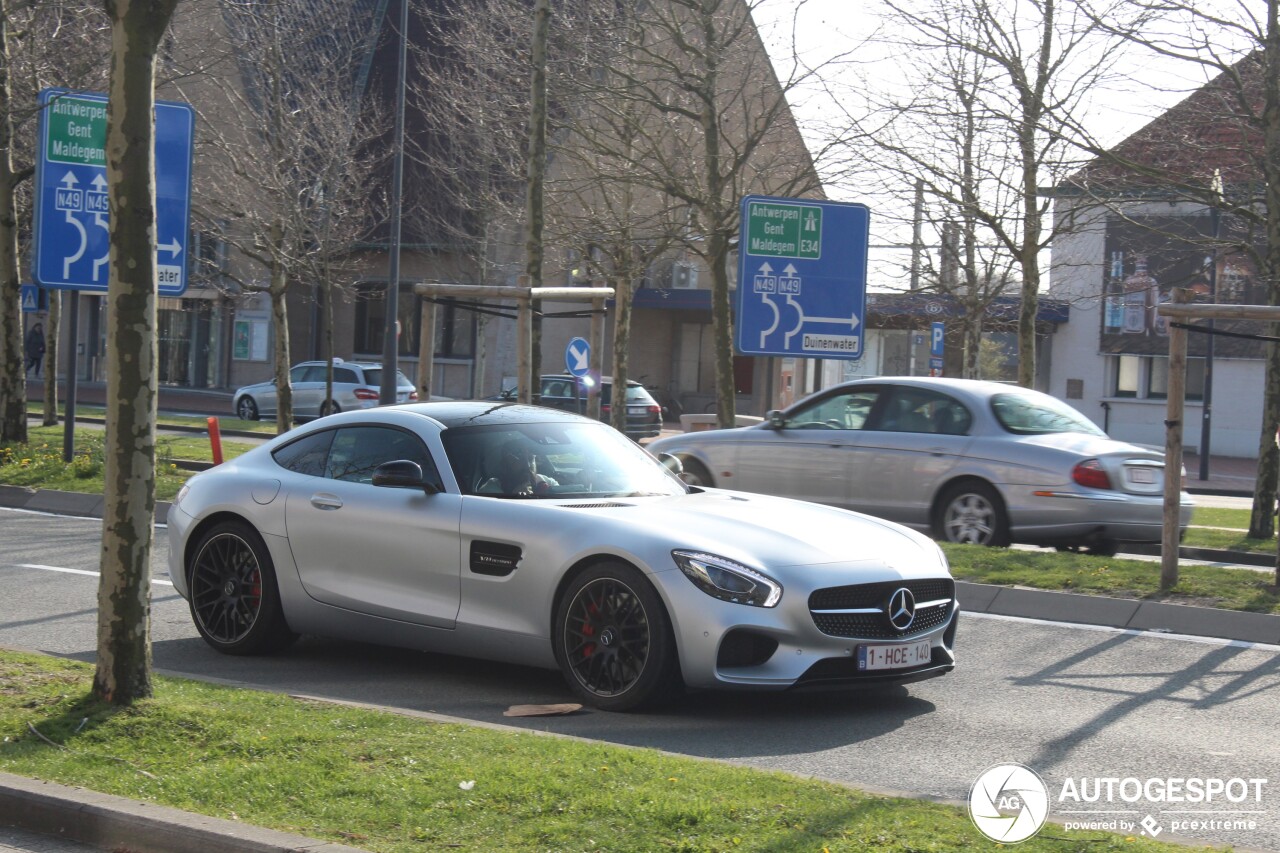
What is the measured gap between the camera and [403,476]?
7.58 metres

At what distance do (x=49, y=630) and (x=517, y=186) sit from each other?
884 inches

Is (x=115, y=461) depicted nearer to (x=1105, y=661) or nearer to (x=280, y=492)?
(x=280, y=492)

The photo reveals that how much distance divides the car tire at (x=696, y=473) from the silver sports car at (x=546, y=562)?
6.02m

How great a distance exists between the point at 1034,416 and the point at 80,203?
9997 millimetres

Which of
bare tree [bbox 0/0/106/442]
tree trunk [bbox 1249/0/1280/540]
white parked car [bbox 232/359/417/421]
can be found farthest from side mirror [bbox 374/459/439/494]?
white parked car [bbox 232/359/417/421]

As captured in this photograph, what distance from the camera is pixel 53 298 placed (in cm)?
2603

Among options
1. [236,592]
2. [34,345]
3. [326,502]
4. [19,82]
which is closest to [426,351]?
[236,592]

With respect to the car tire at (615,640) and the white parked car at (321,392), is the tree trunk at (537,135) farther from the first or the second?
the white parked car at (321,392)

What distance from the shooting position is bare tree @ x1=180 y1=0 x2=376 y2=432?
26.7 meters

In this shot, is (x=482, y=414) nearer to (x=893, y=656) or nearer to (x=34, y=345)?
(x=893, y=656)

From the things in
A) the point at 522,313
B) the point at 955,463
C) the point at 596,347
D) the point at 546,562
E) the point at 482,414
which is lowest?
the point at 546,562

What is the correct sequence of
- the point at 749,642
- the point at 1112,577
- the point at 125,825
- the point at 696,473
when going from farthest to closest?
the point at 696,473
the point at 1112,577
the point at 749,642
the point at 125,825

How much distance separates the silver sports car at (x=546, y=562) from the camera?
670 centimetres

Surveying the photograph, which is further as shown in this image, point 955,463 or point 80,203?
point 80,203
